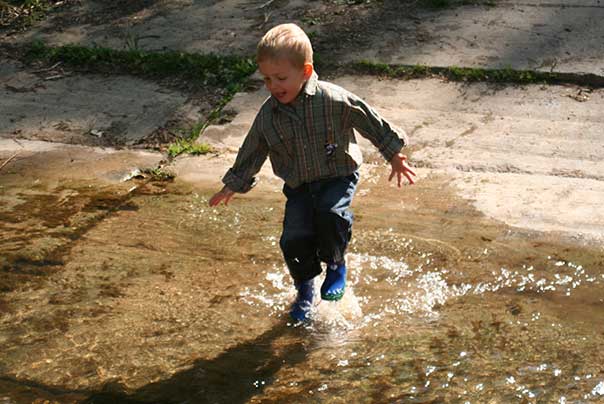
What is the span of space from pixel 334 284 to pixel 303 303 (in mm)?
193

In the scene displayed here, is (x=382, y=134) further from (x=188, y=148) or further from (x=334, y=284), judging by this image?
(x=188, y=148)

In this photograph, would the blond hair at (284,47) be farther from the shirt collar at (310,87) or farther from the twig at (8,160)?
the twig at (8,160)

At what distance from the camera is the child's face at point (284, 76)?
338 cm

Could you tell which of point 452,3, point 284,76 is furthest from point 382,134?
point 452,3

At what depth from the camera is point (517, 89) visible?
5.56 m

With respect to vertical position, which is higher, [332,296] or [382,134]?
[382,134]

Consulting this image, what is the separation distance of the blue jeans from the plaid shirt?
0.05 metres

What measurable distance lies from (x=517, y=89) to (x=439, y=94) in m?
0.47

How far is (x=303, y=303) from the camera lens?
3.91m

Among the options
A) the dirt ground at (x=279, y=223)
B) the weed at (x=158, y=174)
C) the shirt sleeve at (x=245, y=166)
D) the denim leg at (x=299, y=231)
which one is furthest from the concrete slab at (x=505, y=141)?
the shirt sleeve at (x=245, y=166)

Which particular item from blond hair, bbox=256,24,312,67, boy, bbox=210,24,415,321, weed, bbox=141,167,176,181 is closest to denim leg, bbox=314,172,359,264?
boy, bbox=210,24,415,321

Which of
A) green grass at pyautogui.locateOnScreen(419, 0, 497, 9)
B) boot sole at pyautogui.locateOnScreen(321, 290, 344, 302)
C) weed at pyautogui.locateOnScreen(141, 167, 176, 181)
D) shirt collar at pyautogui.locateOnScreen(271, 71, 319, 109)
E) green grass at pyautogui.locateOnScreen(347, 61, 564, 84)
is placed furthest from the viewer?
green grass at pyautogui.locateOnScreen(419, 0, 497, 9)

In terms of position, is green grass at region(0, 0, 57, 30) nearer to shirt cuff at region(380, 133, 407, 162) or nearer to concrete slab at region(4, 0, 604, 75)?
concrete slab at region(4, 0, 604, 75)

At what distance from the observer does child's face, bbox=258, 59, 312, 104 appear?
338 centimetres
